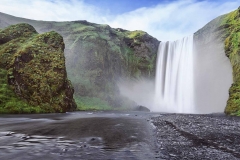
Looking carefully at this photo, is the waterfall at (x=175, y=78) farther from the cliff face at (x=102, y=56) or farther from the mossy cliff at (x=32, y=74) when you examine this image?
the mossy cliff at (x=32, y=74)

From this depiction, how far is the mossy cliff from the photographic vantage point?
142ft

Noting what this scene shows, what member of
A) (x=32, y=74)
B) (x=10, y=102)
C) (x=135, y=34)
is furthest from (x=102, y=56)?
(x=10, y=102)

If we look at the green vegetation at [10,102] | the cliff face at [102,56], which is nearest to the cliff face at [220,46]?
the cliff face at [102,56]

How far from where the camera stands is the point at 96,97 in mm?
82125

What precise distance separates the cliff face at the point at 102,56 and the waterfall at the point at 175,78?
1279cm

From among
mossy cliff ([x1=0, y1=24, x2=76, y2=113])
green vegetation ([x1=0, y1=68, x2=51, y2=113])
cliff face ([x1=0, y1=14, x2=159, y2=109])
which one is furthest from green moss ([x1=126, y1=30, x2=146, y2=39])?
green vegetation ([x1=0, y1=68, x2=51, y2=113])

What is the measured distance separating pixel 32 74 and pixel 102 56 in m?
52.6

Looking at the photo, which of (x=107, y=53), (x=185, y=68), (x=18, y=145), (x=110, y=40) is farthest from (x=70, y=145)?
(x=110, y=40)

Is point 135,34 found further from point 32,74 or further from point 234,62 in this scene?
point 32,74

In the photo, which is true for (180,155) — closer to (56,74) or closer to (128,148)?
(128,148)

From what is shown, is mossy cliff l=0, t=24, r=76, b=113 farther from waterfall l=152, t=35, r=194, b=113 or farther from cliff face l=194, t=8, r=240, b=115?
cliff face l=194, t=8, r=240, b=115

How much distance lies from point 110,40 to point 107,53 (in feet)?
42.3

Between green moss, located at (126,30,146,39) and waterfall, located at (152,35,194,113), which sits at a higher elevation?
green moss, located at (126,30,146,39)

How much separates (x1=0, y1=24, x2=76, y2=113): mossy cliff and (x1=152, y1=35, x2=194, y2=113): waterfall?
40833 millimetres
